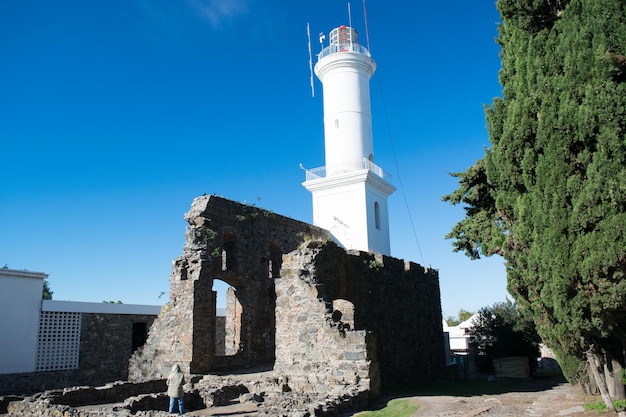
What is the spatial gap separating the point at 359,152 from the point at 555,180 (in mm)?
17719

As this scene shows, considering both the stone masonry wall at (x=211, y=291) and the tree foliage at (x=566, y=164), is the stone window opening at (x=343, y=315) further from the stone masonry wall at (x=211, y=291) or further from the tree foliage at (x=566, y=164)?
the stone masonry wall at (x=211, y=291)

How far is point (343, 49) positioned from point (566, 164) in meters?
21.1

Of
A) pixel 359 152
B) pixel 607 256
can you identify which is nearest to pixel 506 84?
pixel 607 256

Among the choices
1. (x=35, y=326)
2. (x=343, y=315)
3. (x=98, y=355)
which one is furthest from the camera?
(x=98, y=355)

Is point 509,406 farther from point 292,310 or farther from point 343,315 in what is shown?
point 292,310

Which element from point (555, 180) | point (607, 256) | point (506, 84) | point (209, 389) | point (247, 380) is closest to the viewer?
point (607, 256)

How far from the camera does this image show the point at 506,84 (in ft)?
35.1

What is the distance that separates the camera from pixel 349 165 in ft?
85.7

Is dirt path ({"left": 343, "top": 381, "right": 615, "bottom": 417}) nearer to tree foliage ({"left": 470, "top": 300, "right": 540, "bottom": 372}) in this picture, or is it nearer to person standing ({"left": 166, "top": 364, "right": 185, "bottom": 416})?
person standing ({"left": 166, "top": 364, "right": 185, "bottom": 416})

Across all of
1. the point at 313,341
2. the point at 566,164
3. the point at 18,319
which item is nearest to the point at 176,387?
the point at 313,341

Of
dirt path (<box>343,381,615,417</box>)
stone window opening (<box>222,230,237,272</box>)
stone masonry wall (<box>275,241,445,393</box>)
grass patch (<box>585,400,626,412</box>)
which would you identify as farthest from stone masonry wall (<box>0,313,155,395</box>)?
grass patch (<box>585,400,626,412</box>)

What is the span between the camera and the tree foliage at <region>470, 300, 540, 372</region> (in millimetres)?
20750

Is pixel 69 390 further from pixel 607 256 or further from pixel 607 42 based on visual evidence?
pixel 607 42

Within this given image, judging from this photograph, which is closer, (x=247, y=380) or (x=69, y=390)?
(x=69, y=390)
